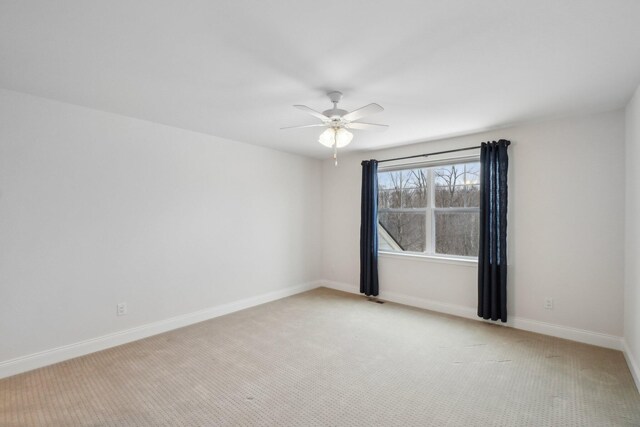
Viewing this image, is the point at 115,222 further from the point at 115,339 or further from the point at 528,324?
the point at 528,324

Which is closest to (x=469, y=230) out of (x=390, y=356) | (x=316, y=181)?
(x=390, y=356)

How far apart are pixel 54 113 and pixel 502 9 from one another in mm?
3519

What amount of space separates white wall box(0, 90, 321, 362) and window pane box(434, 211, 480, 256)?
2.47m

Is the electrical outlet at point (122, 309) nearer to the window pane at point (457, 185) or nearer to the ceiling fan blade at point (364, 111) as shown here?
the ceiling fan blade at point (364, 111)

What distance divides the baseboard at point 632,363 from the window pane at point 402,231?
86.9 inches

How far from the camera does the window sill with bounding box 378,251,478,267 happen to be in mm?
3889

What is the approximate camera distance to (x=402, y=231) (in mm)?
4695

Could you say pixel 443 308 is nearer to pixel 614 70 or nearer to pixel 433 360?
pixel 433 360

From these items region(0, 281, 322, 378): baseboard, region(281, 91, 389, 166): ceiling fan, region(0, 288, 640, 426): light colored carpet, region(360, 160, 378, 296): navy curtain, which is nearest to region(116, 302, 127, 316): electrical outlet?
region(0, 281, 322, 378): baseboard

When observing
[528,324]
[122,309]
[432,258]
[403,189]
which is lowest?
[528,324]

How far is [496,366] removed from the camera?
262cm

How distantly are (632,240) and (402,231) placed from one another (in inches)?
99.3

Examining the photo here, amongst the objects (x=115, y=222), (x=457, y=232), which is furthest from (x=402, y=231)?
(x=115, y=222)

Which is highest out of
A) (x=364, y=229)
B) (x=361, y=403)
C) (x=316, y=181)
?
(x=316, y=181)
